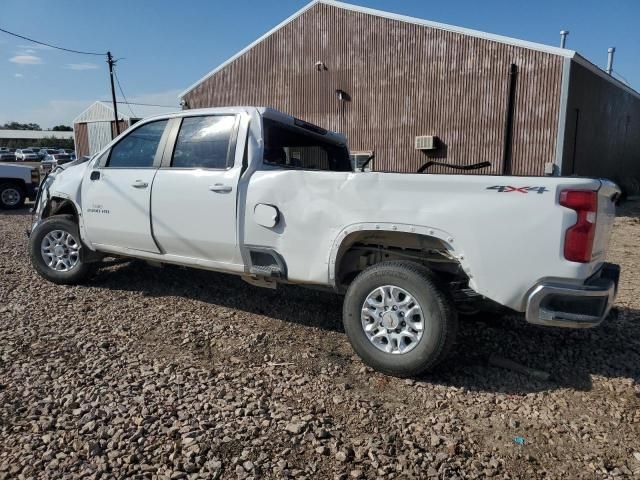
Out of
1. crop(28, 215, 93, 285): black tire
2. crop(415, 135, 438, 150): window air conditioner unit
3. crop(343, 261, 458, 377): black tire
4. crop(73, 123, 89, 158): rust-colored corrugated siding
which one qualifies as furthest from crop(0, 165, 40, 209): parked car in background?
crop(73, 123, 89, 158): rust-colored corrugated siding

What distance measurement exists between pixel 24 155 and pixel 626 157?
54.5 metres

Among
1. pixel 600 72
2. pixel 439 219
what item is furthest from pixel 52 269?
pixel 600 72

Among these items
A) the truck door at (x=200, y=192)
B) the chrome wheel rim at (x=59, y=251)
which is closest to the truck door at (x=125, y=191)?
the truck door at (x=200, y=192)

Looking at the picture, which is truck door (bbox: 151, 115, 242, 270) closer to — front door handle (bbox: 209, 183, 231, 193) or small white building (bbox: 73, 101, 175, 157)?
front door handle (bbox: 209, 183, 231, 193)

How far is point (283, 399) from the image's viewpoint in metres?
3.20

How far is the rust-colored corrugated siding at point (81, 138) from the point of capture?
3703 centimetres

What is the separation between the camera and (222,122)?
4.46 metres

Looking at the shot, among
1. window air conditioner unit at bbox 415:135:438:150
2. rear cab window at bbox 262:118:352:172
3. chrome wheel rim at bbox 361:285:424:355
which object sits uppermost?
window air conditioner unit at bbox 415:135:438:150

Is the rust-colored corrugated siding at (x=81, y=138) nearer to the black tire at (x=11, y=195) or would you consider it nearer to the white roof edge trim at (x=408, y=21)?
the white roof edge trim at (x=408, y=21)

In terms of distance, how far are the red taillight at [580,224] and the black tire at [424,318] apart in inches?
32.6

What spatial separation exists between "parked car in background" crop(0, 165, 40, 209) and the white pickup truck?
9260 millimetres

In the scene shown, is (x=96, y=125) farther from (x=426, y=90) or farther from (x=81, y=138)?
(x=426, y=90)

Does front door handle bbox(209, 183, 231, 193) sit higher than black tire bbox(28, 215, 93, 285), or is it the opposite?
front door handle bbox(209, 183, 231, 193)

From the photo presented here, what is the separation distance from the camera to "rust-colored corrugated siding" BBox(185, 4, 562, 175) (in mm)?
13891
